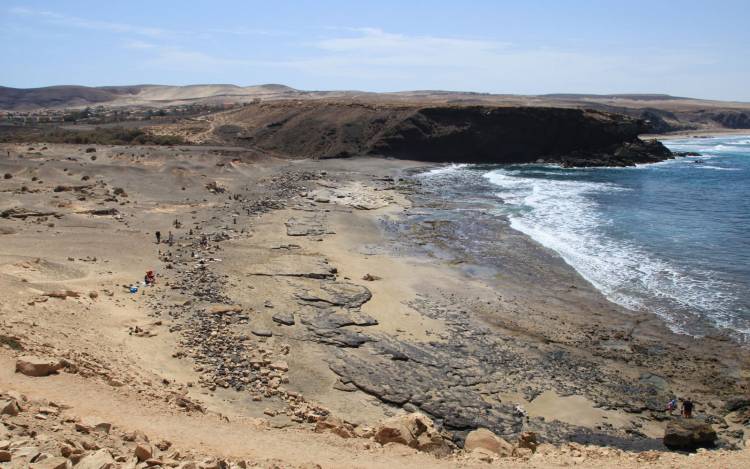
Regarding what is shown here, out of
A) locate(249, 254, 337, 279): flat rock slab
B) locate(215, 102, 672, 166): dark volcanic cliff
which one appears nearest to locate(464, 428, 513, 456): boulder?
locate(249, 254, 337, 279): flat rock slab

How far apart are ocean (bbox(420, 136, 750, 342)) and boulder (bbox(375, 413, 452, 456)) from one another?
11.1 meters

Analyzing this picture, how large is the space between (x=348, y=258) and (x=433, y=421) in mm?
12525

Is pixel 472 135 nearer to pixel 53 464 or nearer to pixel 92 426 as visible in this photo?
pixel 92 426

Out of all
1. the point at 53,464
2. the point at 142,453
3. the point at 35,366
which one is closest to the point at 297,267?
the point at 35,366

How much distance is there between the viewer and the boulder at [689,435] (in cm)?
1303

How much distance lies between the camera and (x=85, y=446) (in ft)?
27.8

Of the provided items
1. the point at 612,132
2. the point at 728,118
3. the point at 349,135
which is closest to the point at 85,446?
the point at 349,135

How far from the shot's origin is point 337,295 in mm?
20234

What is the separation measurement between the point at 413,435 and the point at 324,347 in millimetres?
5389

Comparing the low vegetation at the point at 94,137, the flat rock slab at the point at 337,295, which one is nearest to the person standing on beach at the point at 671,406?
the flat rock slab at the point at 337,295

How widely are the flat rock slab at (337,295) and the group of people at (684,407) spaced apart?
933cm

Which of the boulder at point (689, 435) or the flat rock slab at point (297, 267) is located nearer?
the boulder at point (689, 435)

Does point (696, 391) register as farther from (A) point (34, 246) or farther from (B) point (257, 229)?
(A) point (34, 246)

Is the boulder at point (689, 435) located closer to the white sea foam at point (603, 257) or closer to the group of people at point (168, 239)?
the white sea foam at point (603, 257)
